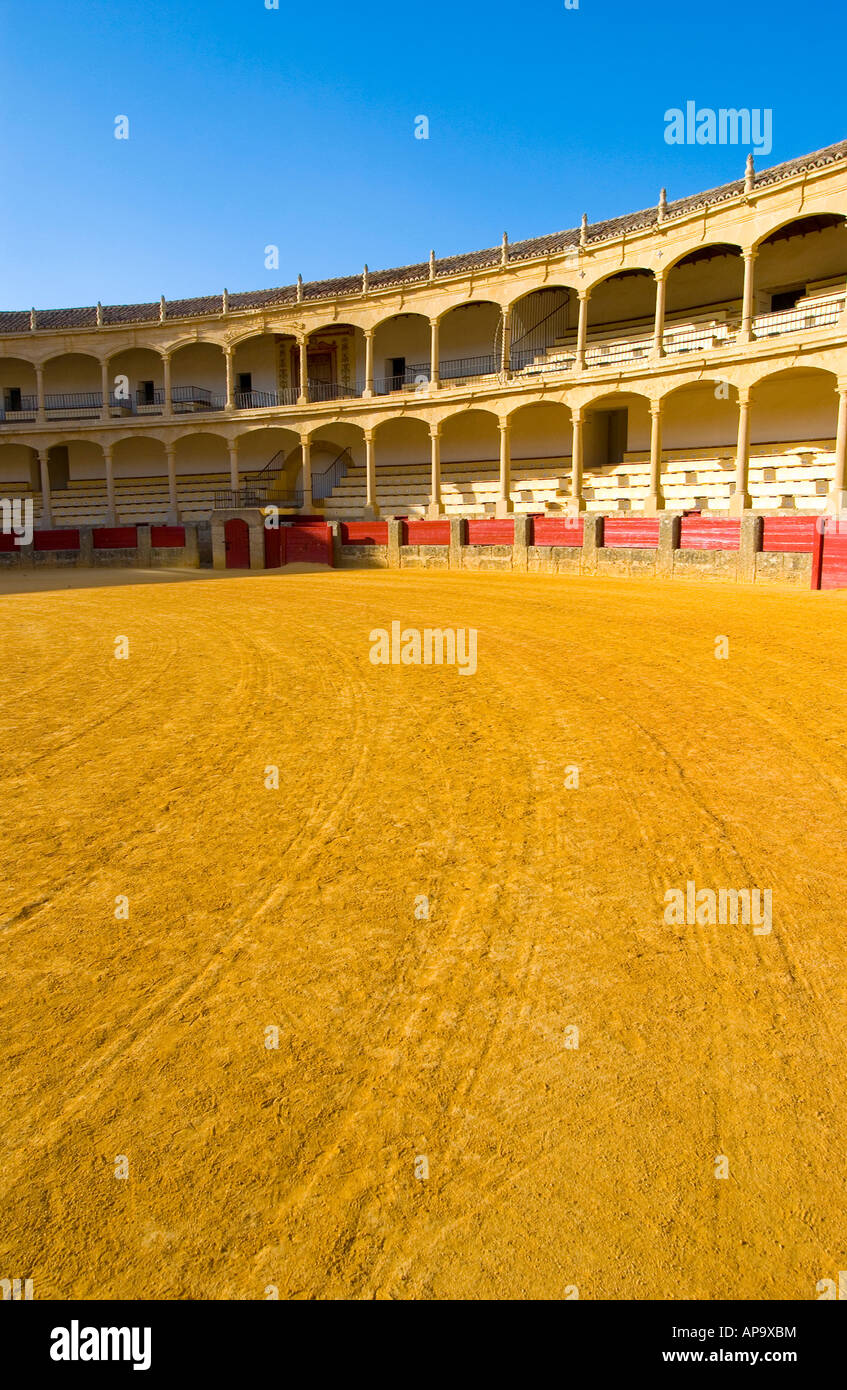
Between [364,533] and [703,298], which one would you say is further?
[703,298]

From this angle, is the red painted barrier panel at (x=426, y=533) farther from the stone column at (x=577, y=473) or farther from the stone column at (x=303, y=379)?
the stone column at (x=303, y=379)

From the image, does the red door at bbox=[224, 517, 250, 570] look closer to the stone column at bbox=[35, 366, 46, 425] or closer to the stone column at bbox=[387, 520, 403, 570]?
the stone column at bbox=[387, 520, 403, 570]

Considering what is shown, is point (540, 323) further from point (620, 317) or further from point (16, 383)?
point (16, 383)

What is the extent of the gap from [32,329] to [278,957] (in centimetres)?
3824

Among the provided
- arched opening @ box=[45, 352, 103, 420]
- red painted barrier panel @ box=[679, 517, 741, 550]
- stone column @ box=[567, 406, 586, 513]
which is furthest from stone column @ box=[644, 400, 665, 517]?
arched opening @ box=[45, 352, 103, 420]

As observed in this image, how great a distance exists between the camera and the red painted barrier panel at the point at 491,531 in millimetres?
22656

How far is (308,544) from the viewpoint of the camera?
84.5 ft

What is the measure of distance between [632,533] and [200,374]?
935 inches

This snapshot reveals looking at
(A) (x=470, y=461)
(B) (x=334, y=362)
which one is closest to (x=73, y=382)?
(B) (x=334, y=362)

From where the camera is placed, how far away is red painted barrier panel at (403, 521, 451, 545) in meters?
24.1

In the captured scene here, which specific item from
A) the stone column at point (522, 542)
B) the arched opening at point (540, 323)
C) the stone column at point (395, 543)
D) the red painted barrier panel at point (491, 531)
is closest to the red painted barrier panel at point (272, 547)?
the stone column at point (395, 543)

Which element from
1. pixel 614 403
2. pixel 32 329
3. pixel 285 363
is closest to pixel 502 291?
pixel 614 403

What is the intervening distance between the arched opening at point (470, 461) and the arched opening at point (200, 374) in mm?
9885

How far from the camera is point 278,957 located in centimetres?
329
